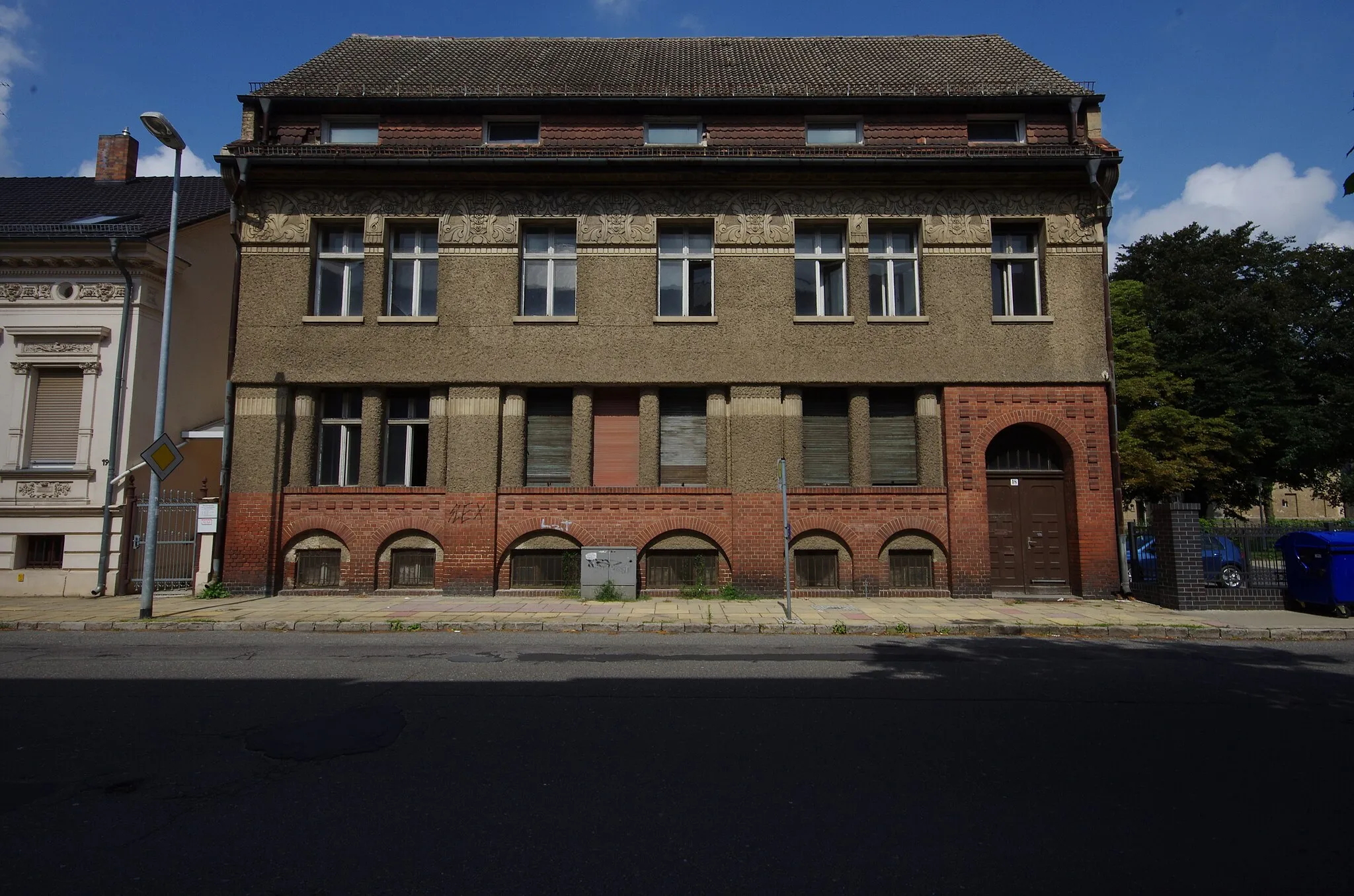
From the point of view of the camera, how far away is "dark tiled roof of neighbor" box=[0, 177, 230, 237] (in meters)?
15.9

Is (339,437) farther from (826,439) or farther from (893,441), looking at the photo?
(893,441)

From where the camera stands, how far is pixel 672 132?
1680 cm

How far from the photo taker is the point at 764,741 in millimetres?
5598

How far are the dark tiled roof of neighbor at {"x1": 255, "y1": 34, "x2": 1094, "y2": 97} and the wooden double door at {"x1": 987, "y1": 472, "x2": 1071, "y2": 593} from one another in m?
8.55

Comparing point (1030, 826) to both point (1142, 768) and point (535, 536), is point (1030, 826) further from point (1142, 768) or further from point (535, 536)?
point (535, 536)

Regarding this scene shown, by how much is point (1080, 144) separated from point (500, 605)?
50.1 ft

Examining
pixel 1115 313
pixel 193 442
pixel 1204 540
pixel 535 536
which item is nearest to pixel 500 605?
pixel 535 536

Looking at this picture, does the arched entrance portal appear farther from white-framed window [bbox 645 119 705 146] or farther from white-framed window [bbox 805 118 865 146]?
white-framed window [bbox 645 119 705 146]

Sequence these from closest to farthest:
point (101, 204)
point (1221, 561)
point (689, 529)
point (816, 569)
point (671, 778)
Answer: point (671, 778) < point (1221, 561) < point (689, 529) < point (816, 569) < point (101, 204)

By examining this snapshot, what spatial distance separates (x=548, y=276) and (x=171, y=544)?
9737 millimetres

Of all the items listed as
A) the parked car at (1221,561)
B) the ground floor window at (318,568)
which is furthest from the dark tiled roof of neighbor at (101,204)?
the parked car at (1221,561)

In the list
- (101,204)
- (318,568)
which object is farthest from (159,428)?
(101,204)

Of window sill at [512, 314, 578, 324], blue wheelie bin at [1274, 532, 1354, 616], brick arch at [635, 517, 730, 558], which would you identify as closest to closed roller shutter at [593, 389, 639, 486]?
brick arch at [635, 517, 730, 558]

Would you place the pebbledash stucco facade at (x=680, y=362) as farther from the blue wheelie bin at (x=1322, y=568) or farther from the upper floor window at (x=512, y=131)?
the blue wheelie bin at (x=1322, y=568)
